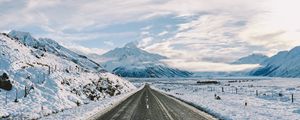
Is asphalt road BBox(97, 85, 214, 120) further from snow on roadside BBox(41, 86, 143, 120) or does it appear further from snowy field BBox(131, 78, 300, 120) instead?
snowy field BBox(131, 78, 300, 120)

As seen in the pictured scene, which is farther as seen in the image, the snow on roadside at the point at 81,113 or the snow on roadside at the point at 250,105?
the snow on roadside at the point at 250,105

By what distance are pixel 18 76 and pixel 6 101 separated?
6762mm

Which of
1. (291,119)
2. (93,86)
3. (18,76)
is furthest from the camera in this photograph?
(93,86)

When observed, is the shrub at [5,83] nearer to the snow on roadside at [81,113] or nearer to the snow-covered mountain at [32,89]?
the snow-covered mountain at [32,89]

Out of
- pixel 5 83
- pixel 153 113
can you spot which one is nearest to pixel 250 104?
pixel 153 113

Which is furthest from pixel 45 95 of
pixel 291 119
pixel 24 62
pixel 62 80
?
pixel 291 119

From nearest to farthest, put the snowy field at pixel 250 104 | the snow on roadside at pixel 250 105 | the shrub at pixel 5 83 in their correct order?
the snow on roadside at pixel 250 105 → the snowy field at pixel 250 104 → the shrub at pixel 5 83

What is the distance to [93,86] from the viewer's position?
43875 millimetres

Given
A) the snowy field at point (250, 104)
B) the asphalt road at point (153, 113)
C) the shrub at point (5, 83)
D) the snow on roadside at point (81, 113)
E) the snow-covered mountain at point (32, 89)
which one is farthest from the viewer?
the shrub at point (5, 83)

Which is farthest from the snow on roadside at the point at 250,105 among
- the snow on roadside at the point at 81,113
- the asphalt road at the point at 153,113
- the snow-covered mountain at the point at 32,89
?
the snow-covered mountain at the point at 32,89

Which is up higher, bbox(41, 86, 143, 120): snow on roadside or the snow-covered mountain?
the snow-covered mountain

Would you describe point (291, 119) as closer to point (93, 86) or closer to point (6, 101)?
point (6, 101)

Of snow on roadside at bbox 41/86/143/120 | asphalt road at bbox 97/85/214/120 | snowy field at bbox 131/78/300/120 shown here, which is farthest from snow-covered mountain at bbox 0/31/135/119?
snowy field at bbox 131/78/300/120

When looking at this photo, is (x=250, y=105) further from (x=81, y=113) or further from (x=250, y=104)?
(x=81, y=113)
